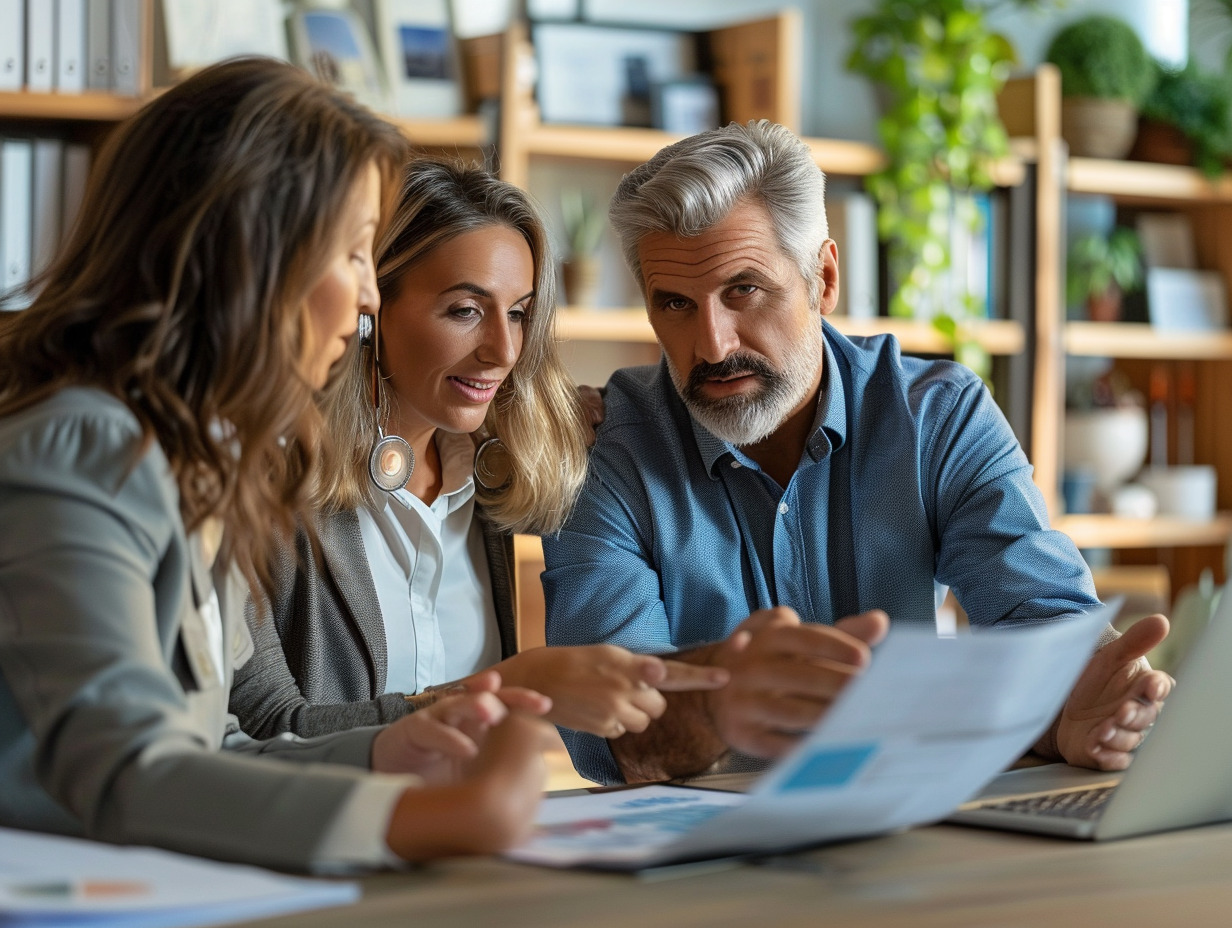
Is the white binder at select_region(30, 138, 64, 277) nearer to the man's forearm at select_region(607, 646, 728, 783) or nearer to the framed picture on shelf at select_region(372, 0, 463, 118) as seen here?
the framed picture on shelf at select_region(372, 0, 463, 118)

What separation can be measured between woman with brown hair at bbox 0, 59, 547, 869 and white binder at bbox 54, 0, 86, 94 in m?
1.99

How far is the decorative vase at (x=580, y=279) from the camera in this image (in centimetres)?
331

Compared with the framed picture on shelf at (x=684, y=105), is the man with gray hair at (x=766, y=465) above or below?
below

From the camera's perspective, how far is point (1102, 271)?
12.7 feet

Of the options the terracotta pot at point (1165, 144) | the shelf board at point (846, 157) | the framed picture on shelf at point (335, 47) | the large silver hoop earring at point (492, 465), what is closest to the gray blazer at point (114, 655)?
the large silver hoop earring at point (492, 465)

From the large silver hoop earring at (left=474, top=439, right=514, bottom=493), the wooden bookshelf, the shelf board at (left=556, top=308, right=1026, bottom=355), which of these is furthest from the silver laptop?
the wooden bookshelf

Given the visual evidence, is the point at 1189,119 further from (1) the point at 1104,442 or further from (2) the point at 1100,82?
(1) the point at 1104,442

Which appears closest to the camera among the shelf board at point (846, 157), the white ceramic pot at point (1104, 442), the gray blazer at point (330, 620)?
the gray blazer at point (330, 620)

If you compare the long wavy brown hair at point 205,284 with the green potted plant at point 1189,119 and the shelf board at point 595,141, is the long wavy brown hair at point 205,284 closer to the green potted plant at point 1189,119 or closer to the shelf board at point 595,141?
the shelf board at point 595,141

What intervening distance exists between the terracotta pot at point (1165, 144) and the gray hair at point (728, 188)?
8.30 feet

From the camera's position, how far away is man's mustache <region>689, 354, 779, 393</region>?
5.71 feet

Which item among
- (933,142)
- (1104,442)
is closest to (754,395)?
(933,142)

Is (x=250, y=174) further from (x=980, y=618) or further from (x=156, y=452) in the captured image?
(x=980, y=618)

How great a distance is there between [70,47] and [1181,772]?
8.46 feet
